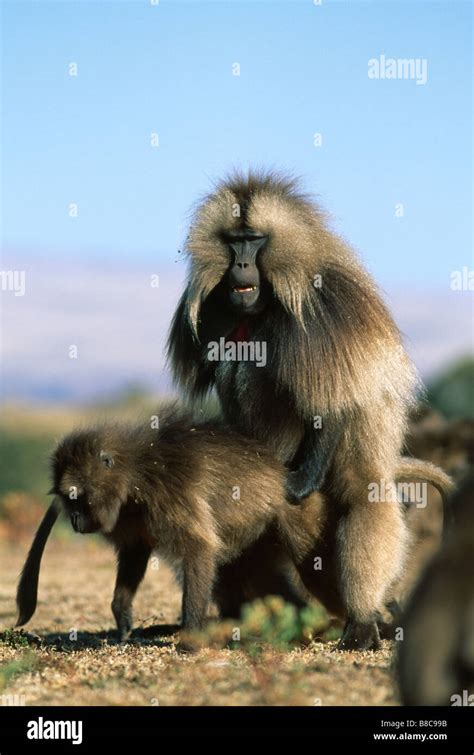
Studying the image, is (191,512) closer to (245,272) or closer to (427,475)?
(245,272)

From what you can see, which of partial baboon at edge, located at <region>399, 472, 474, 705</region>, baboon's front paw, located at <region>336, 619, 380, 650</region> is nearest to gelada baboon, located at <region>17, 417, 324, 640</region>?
baboon's front paw, located at <region>336, 619, 380, 650</region>

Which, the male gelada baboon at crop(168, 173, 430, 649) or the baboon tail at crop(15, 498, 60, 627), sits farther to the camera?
the baboon tail at crop(15, 498, 60, 627)

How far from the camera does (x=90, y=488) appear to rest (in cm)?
714

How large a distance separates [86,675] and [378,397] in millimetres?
2556

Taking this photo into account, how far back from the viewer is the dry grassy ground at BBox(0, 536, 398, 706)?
18.0 ft

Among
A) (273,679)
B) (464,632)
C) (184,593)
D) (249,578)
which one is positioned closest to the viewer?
(464,632)

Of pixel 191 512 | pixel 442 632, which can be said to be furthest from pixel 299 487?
pixel 442 632

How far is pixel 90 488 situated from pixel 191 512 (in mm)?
616

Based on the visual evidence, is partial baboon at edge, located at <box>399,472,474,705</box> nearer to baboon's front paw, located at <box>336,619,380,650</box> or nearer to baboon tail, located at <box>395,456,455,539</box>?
baboon's front paw, located at <box>336,619,380,650</box>

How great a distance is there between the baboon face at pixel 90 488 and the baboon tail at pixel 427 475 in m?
1.95

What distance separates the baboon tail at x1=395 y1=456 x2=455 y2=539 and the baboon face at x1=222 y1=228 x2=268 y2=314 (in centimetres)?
151
